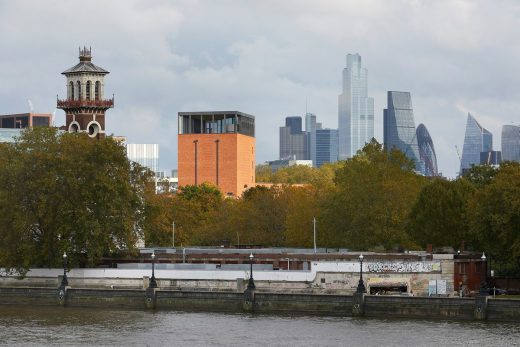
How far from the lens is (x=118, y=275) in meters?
137

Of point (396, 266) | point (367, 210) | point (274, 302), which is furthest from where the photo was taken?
point (367, 210)

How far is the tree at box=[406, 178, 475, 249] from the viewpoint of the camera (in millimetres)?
149375

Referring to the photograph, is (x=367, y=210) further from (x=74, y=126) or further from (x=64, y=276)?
(x=74, y=126)

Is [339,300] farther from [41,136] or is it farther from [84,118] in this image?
[84,118]

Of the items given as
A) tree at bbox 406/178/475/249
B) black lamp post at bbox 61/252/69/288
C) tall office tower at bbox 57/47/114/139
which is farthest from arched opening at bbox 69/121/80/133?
tree at bbox 406/178/475/249

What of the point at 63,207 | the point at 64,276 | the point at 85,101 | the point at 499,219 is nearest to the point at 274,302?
the point at 64,276

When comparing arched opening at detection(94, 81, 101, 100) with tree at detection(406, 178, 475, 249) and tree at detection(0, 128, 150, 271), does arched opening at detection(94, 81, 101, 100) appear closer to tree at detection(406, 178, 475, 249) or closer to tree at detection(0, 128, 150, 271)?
tree at detection(0, 128, 150, 271)

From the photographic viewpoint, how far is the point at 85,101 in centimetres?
17375

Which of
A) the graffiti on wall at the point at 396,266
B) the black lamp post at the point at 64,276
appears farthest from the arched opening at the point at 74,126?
the graffiti on wall at the point at 396,266

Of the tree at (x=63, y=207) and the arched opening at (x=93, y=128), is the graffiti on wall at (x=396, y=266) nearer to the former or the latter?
the tree at (x=63, y=207)

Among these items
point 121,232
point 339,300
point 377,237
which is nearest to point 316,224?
point 377,237

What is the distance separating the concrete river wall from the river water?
2315mm

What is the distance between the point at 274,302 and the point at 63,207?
83.3ft

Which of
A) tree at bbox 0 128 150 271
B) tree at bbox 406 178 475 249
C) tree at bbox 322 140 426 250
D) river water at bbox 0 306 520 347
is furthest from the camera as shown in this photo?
tree at bbox 406 178 475 249
